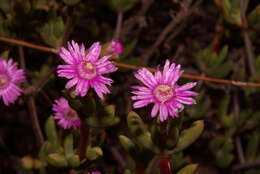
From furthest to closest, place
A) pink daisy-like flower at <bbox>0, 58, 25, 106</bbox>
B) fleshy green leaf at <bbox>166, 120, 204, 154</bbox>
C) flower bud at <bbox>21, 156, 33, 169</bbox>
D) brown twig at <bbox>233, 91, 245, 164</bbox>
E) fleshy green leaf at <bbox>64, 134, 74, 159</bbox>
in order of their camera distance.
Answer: brown twig at <bbox>233, 91, 245, 164</bbox>
flower bud at <bbox>21, 156, 33, 169</bbox>
pink daisy-like flower at <bbox>0, 58, 25, 106</bbox>
fleshy green leaf at <bbox>64, 134, 74, 159</bbox>
fleshy green leaf at <bbox>166, 120, 204, 154</bbox>

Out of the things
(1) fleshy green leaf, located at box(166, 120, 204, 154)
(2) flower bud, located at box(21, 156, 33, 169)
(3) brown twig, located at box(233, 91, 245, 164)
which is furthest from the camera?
(3) brown twig, located at box(233, 91, 245, 164)

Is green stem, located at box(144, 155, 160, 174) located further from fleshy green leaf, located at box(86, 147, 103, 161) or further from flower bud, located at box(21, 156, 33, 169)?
flower bud, located at box(21, 156, 33, 169)

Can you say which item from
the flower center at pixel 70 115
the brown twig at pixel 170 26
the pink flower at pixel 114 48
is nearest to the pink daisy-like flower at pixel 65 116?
the flower center at pixel 70 115

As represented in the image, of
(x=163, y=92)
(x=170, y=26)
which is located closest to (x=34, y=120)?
(x=163, y=92)

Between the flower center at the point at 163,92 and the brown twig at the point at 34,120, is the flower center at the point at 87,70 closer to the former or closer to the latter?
the flower center at the point at 163,92

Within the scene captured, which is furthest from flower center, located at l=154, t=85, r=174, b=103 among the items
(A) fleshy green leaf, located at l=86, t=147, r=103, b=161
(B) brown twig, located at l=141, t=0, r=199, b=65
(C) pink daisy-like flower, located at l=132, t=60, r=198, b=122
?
(B) brown twig, located at l=141, t=0, r=199, b=65

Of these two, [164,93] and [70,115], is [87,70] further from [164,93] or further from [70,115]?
[70,115]
